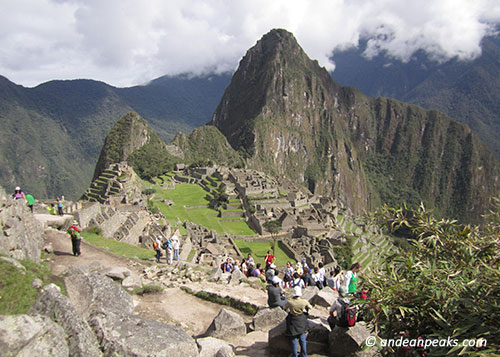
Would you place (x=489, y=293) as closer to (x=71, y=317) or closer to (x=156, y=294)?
(x=71, y=317)

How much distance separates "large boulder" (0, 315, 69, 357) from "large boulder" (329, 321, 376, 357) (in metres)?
5.04

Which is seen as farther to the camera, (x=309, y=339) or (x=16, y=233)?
(x=16, y=233)

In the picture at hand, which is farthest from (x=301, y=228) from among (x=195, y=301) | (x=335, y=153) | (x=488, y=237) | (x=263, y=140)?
(x=335, y=153)

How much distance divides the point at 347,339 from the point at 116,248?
12841 mm

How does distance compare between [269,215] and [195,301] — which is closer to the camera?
[195,301]

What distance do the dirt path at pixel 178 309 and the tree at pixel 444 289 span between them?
3.33 meters

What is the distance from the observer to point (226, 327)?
7.81 metres

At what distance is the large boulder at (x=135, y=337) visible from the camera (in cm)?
497

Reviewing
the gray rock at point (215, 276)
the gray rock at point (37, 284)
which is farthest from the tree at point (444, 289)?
the gray rock at point (215, 276)

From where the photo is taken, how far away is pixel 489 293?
14.3 feet

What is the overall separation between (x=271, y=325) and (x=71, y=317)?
504 centimetres

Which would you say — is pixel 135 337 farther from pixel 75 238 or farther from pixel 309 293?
pixel 75 238

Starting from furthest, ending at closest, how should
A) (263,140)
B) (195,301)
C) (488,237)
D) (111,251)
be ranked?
(263,140) < (111,251) < (195,301) < (488,237)

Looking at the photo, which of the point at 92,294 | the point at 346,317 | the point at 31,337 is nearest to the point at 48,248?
the point at 92,294
